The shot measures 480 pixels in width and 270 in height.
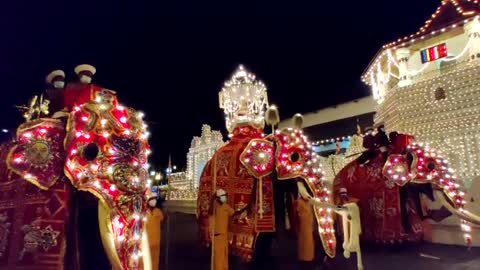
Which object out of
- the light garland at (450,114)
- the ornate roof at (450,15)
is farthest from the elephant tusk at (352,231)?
the ornate roof at (450,15)

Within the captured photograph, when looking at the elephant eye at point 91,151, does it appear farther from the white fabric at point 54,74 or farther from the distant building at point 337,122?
the distant building at point 337,122

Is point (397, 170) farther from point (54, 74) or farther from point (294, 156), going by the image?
point (54, 74)

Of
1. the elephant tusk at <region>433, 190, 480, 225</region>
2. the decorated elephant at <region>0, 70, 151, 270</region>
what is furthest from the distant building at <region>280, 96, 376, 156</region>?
the decorated elephant at <region>0, 70, 151, 270</region>

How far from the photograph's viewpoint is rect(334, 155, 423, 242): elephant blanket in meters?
7.09

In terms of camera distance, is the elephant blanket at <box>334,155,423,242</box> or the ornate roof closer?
→ the elephant blanket at <box>334,155,423,242</box>

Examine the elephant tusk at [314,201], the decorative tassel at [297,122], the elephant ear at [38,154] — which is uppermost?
the decorative tassel at [297,122]

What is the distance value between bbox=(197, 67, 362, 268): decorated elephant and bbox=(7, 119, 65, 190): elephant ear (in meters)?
2.95

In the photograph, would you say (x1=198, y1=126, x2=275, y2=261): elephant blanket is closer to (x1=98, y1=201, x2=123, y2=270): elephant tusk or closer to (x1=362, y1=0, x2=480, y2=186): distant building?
(x1=98, y1=201, x2=123, y2=270): elephant tusk

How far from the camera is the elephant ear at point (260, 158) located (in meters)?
5.23

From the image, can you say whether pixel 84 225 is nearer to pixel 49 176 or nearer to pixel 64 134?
pixel 49 176

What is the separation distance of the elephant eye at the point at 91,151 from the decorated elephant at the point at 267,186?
283 cm

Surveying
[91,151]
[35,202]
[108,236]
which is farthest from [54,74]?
[108,236]

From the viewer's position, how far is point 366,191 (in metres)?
7.78

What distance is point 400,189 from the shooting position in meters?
7.12
